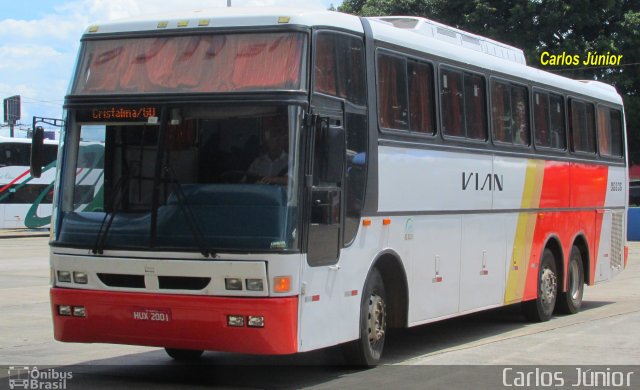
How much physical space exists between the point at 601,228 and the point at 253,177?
32.1 feet

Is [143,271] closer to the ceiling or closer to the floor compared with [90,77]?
closer to the floor

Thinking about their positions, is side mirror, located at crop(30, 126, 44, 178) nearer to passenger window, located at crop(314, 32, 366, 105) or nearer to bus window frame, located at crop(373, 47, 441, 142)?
passenger window, located at crop(314, 32, 366, 105)

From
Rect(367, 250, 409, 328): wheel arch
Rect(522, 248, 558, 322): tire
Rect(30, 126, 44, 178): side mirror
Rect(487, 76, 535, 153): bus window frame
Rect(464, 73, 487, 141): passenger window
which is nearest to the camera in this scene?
Rect(30, 126, 44, 178): side mirror

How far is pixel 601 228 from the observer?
56.9 feet

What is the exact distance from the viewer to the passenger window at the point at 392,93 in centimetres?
1077

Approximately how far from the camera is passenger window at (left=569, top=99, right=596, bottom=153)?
1622 cm

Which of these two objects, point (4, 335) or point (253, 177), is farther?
point (4, 335)

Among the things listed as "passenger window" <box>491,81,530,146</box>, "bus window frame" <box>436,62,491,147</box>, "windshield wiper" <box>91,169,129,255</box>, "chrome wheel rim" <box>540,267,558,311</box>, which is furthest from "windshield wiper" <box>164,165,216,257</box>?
"chrome wheel rim" <box>540,267,558,311</box>

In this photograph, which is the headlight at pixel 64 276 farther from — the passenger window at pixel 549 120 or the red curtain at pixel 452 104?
the passenger window at pixel 549 120

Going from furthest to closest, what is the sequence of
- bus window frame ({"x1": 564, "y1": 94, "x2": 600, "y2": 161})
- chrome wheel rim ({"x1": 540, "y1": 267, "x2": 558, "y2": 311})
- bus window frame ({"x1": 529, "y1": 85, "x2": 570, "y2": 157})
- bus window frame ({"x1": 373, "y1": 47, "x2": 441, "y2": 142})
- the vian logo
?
bus window frame ({"x1": 564, "y1": 94, "x2": 600, "y2": 161})
chrome wheel rim ({"x1": 540, "y1": 267, "x2": 558, "y2": 311})
bus window frame ({"x1": 529, "y1": 85, "x2": 570, "y2": 157})
the vian logo
bus window frame ({"x1": 373, "y1": 47, "x2": 441, "y2": 142})

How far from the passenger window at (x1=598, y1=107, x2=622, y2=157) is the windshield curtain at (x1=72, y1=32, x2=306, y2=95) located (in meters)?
9.33

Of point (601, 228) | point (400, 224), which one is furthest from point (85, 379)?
point (601, 228)

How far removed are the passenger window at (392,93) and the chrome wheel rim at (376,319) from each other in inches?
69.5

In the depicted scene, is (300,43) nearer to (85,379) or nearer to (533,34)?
(85,379)
